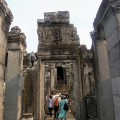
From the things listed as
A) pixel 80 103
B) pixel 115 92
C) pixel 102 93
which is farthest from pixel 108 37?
pixel 80 103

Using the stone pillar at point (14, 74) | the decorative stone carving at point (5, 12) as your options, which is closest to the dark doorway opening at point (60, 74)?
the stone pillar at point (14, 74)

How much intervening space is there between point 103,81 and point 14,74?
349 cm

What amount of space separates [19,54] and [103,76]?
347cm

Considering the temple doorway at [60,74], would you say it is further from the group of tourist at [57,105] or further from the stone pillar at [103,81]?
the stone pillar at [103,81]

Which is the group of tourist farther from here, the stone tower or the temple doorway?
the temple doorway

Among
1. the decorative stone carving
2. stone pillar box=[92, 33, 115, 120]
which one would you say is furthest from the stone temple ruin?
the decorative stone carving

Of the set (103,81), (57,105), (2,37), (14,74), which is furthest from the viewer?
(57,105)

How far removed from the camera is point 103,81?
7.02 m

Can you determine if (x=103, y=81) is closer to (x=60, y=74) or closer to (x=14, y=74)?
(x=14, y=74)

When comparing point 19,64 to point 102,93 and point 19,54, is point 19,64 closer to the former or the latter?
point 19,54

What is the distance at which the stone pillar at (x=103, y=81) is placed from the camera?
6.61m

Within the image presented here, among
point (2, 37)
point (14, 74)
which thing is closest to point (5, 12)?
point (2, 37)

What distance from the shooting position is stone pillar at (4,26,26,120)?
25.2 feet

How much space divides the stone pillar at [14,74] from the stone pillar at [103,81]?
3.07 meters
